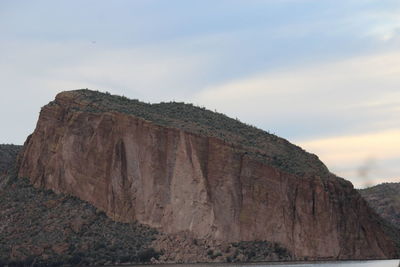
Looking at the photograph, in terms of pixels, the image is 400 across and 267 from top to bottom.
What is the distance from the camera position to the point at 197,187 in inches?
5994

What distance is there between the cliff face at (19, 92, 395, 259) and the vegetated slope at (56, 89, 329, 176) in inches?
73.2

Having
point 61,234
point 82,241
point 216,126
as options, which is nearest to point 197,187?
point 82,241

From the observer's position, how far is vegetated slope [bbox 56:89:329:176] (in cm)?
15788

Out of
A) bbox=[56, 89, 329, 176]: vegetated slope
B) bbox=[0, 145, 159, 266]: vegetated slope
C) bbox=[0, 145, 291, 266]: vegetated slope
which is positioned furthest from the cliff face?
bbox=[0, 145, 159, 266]: vegetated slope

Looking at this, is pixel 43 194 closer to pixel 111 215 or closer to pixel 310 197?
pixel 111 215

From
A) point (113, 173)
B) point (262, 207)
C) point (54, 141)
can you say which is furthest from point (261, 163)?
point (54, 141)

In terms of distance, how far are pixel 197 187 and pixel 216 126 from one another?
17.6 m

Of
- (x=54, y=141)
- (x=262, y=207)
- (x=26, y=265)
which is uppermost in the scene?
(x=54, y=141)

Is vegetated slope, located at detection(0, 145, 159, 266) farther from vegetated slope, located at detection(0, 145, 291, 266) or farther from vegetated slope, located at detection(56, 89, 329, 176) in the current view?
vegetated slope, located at detection(56, 89, 329, 176)

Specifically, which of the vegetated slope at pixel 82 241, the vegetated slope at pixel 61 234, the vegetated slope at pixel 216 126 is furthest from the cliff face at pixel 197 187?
the vegetated slope at pixel 61 234

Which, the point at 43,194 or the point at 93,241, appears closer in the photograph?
the point at 93,241

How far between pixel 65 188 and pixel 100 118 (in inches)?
427

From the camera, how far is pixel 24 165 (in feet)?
555

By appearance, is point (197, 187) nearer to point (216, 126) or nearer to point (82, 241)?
point (82, 241)
